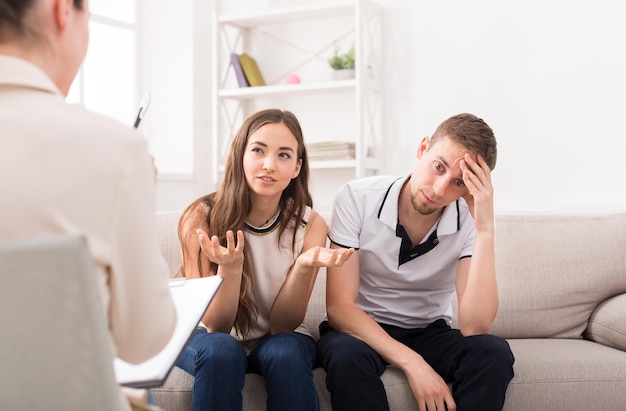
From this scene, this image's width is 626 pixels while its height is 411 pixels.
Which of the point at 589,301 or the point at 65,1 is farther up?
the point at 65,1

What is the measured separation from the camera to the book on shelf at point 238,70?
4.10 m

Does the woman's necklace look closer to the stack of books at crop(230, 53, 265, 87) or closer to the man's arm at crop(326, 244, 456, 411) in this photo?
the man's arm at crop(326, 244, 456, 411)

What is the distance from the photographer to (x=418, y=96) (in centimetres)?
387

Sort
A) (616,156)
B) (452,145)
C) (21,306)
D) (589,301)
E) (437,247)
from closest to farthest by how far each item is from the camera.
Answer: (21,306) → (452,145) → (437,247) → (589,301) → (616,156)

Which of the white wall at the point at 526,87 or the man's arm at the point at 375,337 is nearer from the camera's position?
the man's arm at the point at 375,337

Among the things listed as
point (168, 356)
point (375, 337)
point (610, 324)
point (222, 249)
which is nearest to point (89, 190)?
point (168, 356)

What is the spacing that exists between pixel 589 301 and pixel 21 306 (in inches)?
80.9

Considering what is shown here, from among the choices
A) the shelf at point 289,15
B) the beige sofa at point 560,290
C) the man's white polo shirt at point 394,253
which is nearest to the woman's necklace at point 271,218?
the man's white polo shirt at point 394,253

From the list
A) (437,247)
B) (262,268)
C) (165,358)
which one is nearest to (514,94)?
(437,247)

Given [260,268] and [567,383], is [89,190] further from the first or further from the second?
[567,383]

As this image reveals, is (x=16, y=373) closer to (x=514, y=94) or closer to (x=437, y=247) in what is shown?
(x=437, y=247)

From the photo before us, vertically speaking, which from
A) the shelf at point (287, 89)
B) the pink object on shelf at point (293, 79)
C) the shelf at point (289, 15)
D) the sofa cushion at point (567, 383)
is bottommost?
the sofa cushion at point (567, 383)

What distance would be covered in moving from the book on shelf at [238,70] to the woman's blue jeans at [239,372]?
248 centimetres

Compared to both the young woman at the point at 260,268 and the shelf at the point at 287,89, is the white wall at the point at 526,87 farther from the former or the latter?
the young woman at the point at 260,268
